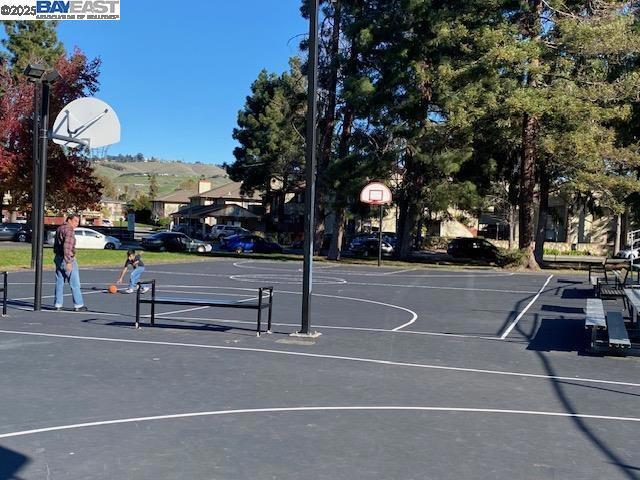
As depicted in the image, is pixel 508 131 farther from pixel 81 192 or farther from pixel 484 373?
pixel 484 373

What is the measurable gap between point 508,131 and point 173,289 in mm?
21344

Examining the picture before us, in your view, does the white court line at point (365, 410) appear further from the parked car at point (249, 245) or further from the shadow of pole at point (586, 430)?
the parked car at point (249, 245)

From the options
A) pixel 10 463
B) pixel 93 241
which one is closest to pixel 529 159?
pixel 93 241

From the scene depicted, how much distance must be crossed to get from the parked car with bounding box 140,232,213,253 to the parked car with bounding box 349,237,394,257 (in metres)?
11.7

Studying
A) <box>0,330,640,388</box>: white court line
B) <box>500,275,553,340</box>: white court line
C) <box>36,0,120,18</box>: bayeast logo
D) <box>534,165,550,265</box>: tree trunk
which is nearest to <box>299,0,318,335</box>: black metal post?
<box>0,330,640,388</box>: white court line

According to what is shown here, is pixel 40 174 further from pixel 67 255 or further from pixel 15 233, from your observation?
pixel 15 233

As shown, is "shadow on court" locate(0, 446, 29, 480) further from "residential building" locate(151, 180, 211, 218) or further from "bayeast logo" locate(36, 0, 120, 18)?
"residential building" locate(151, 180, 211, 218)

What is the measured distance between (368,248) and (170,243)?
1480cm

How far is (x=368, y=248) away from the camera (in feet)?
173

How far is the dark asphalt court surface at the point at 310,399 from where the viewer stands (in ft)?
18.3

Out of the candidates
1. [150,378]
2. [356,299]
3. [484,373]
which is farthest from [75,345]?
[356,299]

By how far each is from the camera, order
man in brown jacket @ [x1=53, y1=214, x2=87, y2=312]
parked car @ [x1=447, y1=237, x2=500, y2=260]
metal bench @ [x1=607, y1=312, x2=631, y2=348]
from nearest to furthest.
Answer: metal bench @ [x1=607, y1=312, x2=631, y2=348], man in brown jacket @ [x1=53, y1=214, x2=87, y2=312], parked car @ [x1=447, y1=237, x2=500, y2=260]

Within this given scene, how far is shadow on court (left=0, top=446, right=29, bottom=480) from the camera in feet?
16.8

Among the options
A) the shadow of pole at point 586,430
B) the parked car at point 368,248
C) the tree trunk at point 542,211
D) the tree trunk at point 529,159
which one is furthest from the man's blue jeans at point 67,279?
the parked car at point 368,248
